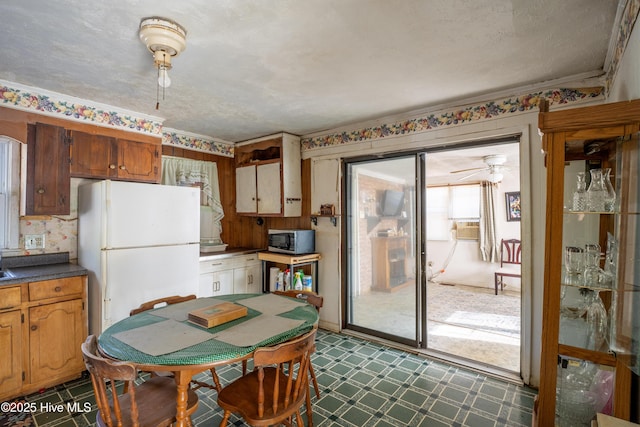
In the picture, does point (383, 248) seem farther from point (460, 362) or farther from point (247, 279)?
point (247, 279)

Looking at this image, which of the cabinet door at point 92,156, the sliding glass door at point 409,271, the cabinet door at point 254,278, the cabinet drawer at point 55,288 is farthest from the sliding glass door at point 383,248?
the cabinet drawer at point 55,288

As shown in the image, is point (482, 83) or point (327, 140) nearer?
point (482, 83)

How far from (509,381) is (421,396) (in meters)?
0.82

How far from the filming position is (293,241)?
3.71 metres

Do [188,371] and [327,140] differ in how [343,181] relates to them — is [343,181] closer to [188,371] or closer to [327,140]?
[327,140]

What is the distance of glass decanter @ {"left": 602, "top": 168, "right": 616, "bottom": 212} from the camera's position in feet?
4.67

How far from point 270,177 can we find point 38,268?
95.0 inches

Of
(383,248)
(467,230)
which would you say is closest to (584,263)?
(383,248)

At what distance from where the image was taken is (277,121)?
348cm

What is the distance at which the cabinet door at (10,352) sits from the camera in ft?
7.42

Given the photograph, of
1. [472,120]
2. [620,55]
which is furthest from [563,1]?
[472,120]

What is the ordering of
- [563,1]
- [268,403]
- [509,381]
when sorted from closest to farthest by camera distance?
[563,1]
[268,403]
[509,381]

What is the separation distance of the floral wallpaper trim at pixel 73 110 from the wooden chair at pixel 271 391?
9.06ft

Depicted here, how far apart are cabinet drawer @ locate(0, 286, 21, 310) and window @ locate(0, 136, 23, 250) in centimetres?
63
